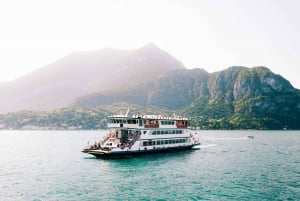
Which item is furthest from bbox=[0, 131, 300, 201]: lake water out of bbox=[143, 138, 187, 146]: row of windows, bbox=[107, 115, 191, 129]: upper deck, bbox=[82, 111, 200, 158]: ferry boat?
bbox=[107, 115, 191, 129]: upper deck

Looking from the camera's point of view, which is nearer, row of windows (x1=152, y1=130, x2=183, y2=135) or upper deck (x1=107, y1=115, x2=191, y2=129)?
upper deck (x1=107, y1=115, x2=191, y2=129)

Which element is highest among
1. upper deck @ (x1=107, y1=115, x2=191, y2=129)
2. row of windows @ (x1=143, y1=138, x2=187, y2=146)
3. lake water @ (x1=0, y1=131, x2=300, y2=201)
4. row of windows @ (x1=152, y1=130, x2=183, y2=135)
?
upper deck @ (x1=107, y1=115, x2=191, y2=129)

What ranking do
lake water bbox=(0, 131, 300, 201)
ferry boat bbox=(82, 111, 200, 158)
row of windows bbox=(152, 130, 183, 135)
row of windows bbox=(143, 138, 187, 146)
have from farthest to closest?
row of windows bbox=(152, 130, 183, 135) < row of windows bbox=(143, 138, 187, 146) < ferry boat bbox=(82, 111, 200, 158) < lake water bbox=(0, 131, 300, 201)

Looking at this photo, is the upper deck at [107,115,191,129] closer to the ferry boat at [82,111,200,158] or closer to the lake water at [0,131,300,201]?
the ferry boat at [82,111,200,158]

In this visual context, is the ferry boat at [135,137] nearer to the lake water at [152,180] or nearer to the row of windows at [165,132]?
the row of windows at [165,132]

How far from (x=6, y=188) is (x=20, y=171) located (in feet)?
57.7

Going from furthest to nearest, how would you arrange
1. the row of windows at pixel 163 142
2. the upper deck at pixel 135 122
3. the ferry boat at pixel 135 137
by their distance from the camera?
the row of windows at pixel 163 142
the upper deck at pixel 135 122
the ferry boat at pixel 135 137

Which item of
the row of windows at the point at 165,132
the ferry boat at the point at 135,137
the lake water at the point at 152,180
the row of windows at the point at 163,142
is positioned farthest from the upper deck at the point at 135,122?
the lake water at the point at 152,180

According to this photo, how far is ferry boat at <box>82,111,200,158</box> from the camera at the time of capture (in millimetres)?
73250

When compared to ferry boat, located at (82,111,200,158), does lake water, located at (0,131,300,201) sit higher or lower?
lower

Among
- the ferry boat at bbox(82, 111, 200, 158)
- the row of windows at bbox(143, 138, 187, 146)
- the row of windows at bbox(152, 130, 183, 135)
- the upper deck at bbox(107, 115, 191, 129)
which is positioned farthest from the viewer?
the row of windows at bbox(152, 130, 183, 135)

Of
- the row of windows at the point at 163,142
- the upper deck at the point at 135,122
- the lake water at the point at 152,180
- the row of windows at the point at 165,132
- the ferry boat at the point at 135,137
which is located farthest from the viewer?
the row of windows at the point at 165,132

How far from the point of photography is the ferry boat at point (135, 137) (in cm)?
7325

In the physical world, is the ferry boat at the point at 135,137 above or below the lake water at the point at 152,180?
above
